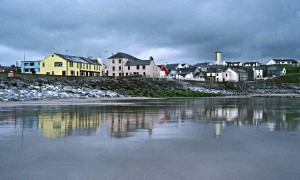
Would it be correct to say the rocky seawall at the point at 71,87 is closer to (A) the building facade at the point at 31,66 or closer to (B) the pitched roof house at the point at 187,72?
(A) the building facade at the point at 31,66

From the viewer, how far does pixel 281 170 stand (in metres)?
7.27

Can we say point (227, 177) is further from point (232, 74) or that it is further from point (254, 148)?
point (232, 74)

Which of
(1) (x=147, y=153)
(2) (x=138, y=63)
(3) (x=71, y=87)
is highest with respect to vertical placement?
(2) (x=138, y=63)

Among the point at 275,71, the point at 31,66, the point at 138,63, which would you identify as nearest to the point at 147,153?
the point at 138,63

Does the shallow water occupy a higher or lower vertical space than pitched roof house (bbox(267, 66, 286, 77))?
lower

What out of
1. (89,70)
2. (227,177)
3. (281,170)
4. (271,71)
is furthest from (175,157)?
(271,71)

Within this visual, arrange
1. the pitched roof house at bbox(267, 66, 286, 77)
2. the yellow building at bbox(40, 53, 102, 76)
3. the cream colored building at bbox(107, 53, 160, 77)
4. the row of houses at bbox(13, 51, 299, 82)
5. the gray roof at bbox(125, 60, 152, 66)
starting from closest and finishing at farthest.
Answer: the yellow building at bbox(40, 53, 102, 76) < the row of houses at bbox(13, 51, 299, 82) < the cream colored building at bbox(107, 53, 160, 77) < the gray roof at bbox(125, 60, 152, 66) < the pitched roof house at bbox(267, 66, 286, 77)

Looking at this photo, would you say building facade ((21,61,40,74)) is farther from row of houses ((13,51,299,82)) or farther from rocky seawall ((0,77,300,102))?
rocky seawall ((0,77,300,102))

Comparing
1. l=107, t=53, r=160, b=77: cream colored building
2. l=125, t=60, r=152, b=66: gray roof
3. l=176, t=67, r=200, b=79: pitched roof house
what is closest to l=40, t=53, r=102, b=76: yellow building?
l=107, t=53, r=160, b=77: cream colored building

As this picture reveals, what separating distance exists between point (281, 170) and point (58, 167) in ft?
17.9

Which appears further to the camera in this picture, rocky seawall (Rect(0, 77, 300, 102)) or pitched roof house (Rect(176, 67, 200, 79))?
pitched roof house (Rect(176, 67, 200, 79))

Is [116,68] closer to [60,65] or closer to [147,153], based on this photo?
[60,65]

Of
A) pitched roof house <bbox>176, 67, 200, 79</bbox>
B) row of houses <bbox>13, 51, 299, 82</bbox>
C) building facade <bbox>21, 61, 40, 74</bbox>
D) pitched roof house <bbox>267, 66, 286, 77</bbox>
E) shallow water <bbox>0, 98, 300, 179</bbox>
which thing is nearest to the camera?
shallow water <bbox>0, 98, 300, 179</bbox>

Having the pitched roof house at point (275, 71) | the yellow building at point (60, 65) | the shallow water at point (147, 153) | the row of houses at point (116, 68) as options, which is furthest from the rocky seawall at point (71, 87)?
the pitched roof house at point (275, 71)
